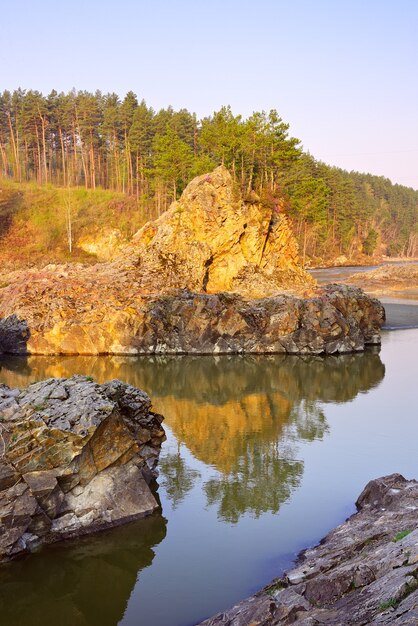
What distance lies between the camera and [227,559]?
16.3 meters

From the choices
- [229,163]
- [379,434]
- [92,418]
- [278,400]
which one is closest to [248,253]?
[229,163]

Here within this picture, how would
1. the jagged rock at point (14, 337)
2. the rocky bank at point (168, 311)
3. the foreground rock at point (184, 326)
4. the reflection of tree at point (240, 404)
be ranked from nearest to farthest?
1. the reflection of tree at point (240, 404)
2. the foreground rock at point (184, 326)
3. the rocky bank at point (168, 311)
4. the jagged rock at point (14, 337)

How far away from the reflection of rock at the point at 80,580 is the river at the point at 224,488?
0.04 metres

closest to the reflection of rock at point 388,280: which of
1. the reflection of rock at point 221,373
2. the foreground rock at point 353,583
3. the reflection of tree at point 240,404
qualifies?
the reflection of tree at point 240,404

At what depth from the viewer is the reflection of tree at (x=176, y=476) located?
20703mm

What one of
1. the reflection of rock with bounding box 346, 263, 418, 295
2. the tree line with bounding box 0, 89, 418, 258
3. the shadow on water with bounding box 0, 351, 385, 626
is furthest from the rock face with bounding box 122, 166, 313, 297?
the reflection of rock with bounding box 346, 263, 418, 295

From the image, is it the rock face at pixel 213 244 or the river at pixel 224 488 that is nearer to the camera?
the river at pixel 224 488

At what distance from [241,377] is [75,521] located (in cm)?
2386

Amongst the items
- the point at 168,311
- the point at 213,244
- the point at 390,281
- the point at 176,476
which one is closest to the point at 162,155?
the point at 213,244

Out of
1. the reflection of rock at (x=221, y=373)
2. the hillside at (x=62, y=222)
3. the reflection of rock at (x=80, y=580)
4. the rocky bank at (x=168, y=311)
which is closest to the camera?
the reflection of rock at (x=80, y=580)

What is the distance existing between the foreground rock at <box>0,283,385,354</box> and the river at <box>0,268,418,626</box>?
4.97m

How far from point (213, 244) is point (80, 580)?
47323 mm

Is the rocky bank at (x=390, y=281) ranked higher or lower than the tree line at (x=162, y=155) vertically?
lower

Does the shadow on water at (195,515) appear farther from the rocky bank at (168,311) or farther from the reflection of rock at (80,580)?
the rocky bank at (168,311)
